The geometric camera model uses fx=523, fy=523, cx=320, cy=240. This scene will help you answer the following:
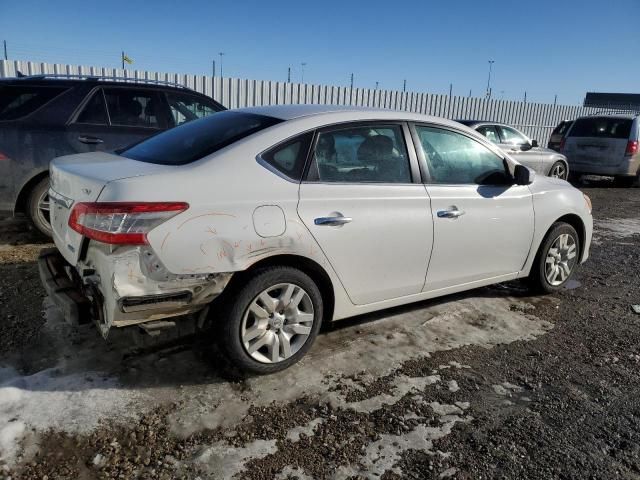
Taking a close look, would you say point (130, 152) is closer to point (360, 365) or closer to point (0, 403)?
point (0, 403)

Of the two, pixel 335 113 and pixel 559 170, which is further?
pixel 559 170

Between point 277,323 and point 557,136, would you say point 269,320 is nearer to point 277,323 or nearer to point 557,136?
point 277,323

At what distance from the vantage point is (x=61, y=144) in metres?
5.35

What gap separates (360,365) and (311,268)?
0.75 meters

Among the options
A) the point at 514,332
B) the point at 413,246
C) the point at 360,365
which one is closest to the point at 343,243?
the point at 413,246

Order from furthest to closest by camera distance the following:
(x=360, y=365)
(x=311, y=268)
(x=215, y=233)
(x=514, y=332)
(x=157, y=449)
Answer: (x=514, y=332), (x=360, y=365), (x=311, y=268), (x=215, y=233), (x=157, y=449)

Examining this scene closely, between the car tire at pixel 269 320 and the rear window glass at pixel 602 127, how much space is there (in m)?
12.2

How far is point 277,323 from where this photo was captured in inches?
121

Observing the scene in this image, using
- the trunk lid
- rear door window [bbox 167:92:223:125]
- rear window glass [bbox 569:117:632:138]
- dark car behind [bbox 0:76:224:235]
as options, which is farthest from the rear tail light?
rear window glass [bbox 569:117:632:138]

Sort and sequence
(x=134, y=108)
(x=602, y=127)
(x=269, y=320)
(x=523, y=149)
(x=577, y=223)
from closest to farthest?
(x=269, y=320) → (x=577, y=223) → (x=134, y=108) → (x=523, y=149) → (x=602, y=127)

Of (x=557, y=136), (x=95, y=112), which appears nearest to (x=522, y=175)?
(x=95, y=112)

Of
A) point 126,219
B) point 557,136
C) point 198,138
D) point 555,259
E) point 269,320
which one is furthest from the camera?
point 557,136

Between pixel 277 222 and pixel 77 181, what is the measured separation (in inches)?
44.6

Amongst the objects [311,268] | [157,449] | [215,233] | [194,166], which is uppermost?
[194,166]
